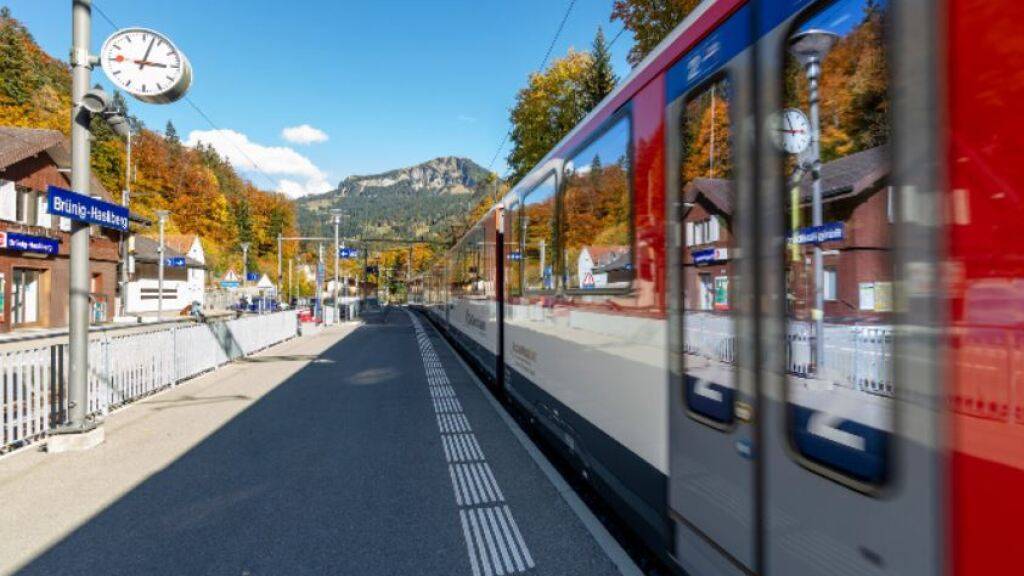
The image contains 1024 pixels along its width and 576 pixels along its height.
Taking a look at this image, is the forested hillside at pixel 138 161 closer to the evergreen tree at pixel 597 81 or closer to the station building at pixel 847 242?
the evergreen tree at pixel 597 81

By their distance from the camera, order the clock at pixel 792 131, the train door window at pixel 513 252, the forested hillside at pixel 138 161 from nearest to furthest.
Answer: the clock at pixel 792 131
the train door window at pixel 513 252
the forested hillside at pixel 138 161

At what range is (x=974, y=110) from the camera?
1.52 metres

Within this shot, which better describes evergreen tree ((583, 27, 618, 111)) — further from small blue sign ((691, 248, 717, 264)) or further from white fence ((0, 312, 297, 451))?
small blue sign ((691, 248, 717, 264))

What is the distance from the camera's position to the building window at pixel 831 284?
202cm

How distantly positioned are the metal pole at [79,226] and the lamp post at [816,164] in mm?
7232

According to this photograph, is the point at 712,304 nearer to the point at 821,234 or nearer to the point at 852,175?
the point at 821,234

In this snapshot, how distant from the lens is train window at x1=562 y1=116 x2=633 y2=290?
396 cm

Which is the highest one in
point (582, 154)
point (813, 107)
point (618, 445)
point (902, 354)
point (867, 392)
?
point (582, 154)

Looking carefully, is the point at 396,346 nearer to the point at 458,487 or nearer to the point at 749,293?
the point at 458,487

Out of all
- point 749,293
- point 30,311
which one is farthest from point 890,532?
point 30,311

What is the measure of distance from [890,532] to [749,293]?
102cm

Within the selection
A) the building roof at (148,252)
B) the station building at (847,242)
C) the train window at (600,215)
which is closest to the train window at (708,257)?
the station building at (847,242)

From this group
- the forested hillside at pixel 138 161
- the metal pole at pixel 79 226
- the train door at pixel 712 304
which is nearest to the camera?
the train door at pixel 712 304

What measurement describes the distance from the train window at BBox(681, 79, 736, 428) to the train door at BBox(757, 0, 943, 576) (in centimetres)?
27
